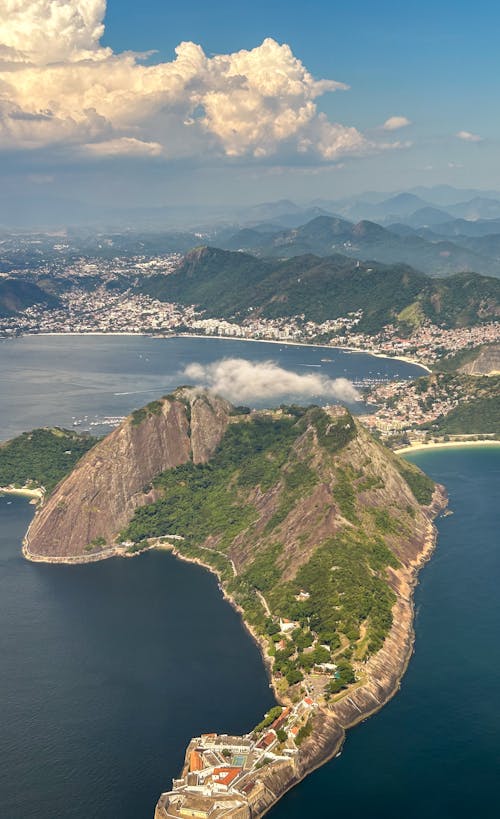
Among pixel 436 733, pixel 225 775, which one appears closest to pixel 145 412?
pixel 436 733

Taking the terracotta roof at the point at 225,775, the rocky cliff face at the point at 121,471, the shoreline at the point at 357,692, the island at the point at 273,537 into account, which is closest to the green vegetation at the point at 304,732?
the island at the point at 273,537

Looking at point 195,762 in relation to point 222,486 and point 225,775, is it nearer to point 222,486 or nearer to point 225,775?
point 225,775

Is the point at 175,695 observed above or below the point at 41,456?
below

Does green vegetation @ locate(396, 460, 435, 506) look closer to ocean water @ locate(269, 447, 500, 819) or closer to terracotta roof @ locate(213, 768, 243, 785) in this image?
ocean water @ locate(269, 447, 500, 819)

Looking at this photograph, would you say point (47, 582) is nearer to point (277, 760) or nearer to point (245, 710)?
point (245, 710)

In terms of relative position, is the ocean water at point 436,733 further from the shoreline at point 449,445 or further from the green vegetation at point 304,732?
the shoreline at point 449,445

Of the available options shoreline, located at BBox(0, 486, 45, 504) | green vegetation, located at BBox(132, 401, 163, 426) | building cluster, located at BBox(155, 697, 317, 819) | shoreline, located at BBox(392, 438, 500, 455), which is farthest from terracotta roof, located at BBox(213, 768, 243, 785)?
shoreline, located at BBox(392, 438, 500, 455)
